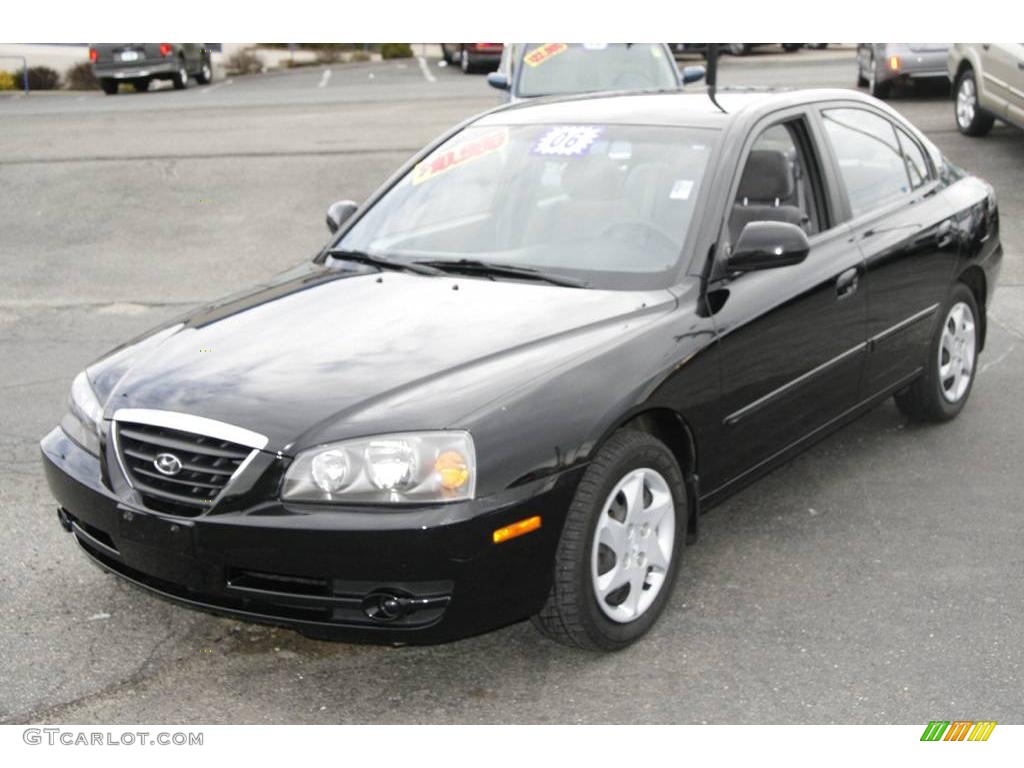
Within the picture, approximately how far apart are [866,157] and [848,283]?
0.78m

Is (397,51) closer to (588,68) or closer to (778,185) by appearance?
(588,68)

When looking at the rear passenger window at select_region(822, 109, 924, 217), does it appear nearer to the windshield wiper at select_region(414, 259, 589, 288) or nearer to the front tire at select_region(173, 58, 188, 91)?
the windshield wiper at select_region(414, 259, 589, 288)

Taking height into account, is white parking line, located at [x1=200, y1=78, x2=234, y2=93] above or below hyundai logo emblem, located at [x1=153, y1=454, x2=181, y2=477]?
below

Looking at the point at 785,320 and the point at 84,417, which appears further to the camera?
the point at 785,320

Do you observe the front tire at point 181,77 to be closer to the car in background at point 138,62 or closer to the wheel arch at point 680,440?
the car in background at point 138,62

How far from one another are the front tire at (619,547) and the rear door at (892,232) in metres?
1.60

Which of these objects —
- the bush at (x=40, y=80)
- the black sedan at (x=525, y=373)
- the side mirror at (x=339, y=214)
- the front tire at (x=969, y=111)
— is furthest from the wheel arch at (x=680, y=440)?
the bush at (x=40, y=80)

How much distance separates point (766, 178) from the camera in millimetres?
5328

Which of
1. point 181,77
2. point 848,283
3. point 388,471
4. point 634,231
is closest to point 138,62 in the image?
point 181,77

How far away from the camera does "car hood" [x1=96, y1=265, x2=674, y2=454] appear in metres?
4.00

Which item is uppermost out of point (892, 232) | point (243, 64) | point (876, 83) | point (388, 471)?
point (892, 232)

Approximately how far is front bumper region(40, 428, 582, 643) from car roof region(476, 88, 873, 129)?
189cm

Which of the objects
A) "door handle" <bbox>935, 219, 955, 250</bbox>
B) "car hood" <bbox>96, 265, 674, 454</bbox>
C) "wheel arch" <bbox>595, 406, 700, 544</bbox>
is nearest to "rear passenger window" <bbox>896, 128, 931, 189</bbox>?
"door handle" <bbox>935, 219, 955, 250</bbox>

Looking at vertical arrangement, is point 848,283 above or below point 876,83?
above
